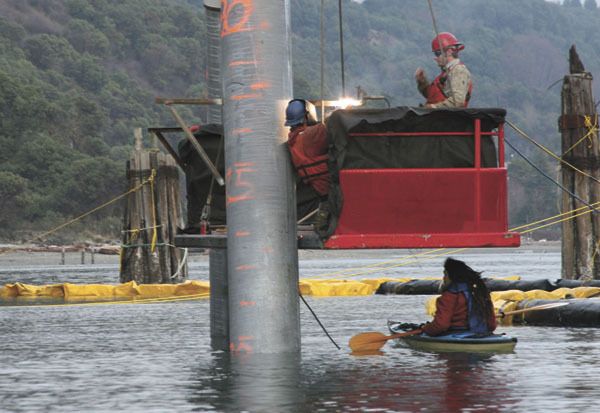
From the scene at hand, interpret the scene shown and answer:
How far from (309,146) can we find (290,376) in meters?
3.04

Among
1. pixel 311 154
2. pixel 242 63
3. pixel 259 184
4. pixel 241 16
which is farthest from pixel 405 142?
pixel 241 16

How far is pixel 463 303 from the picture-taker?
60.0 feet

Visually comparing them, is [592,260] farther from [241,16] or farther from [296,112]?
[241,16]

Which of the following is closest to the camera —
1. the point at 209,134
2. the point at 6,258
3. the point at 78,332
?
the point at 209,134

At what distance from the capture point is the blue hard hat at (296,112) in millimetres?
15336

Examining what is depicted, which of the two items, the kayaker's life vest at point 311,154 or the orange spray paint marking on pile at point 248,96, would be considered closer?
the kayaker's life vest at point 311,154

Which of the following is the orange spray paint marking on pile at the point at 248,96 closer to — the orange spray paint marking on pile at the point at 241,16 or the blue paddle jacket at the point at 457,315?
the orange spray paint marking on pile at the point at 241,16

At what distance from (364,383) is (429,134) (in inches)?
128

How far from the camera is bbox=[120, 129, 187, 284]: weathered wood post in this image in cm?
4109

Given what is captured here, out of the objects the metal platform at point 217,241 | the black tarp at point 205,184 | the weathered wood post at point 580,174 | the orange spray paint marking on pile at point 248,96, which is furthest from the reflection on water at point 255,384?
the weathered wood post at point 580,174

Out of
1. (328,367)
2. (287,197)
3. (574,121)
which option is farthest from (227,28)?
(574,121)

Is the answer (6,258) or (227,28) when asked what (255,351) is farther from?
(6,258)

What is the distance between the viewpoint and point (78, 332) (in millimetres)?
26484

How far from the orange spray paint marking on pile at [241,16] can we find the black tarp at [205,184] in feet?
8.28
